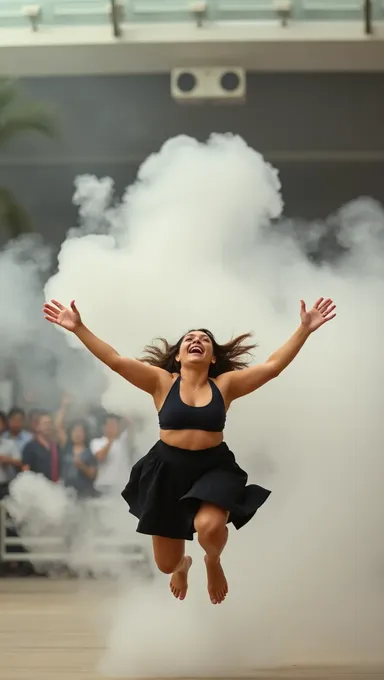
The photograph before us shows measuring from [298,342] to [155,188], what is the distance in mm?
1445

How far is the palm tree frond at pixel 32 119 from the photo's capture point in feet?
25.2

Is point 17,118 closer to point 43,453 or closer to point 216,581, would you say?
point 43,453

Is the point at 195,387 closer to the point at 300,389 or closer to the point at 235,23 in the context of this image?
the point at 300,389

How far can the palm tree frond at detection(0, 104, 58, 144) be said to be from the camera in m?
7.70

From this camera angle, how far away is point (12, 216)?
7930 mm

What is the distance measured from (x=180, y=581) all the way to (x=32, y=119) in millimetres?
4563

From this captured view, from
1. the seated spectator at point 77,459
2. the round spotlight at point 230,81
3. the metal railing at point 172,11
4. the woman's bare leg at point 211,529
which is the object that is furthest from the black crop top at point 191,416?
the metal railing at point 172,11

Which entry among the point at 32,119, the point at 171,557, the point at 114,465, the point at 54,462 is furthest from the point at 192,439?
the point at 32,119

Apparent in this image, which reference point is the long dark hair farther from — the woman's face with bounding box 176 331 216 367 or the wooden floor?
the wooden floor

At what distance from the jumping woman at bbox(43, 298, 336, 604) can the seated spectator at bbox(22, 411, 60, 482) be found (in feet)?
8.65

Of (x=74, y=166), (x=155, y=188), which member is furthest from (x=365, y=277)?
(x=74, y=166)

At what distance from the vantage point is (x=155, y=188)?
16.6 ft

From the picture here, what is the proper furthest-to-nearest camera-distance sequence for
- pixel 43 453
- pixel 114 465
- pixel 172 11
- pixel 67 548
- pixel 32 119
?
pixel 32 119
pixel 172 11
pixel 43 453
pixel 67 548
pixel 114 465

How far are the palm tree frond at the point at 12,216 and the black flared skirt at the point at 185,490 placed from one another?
434 centimetres
